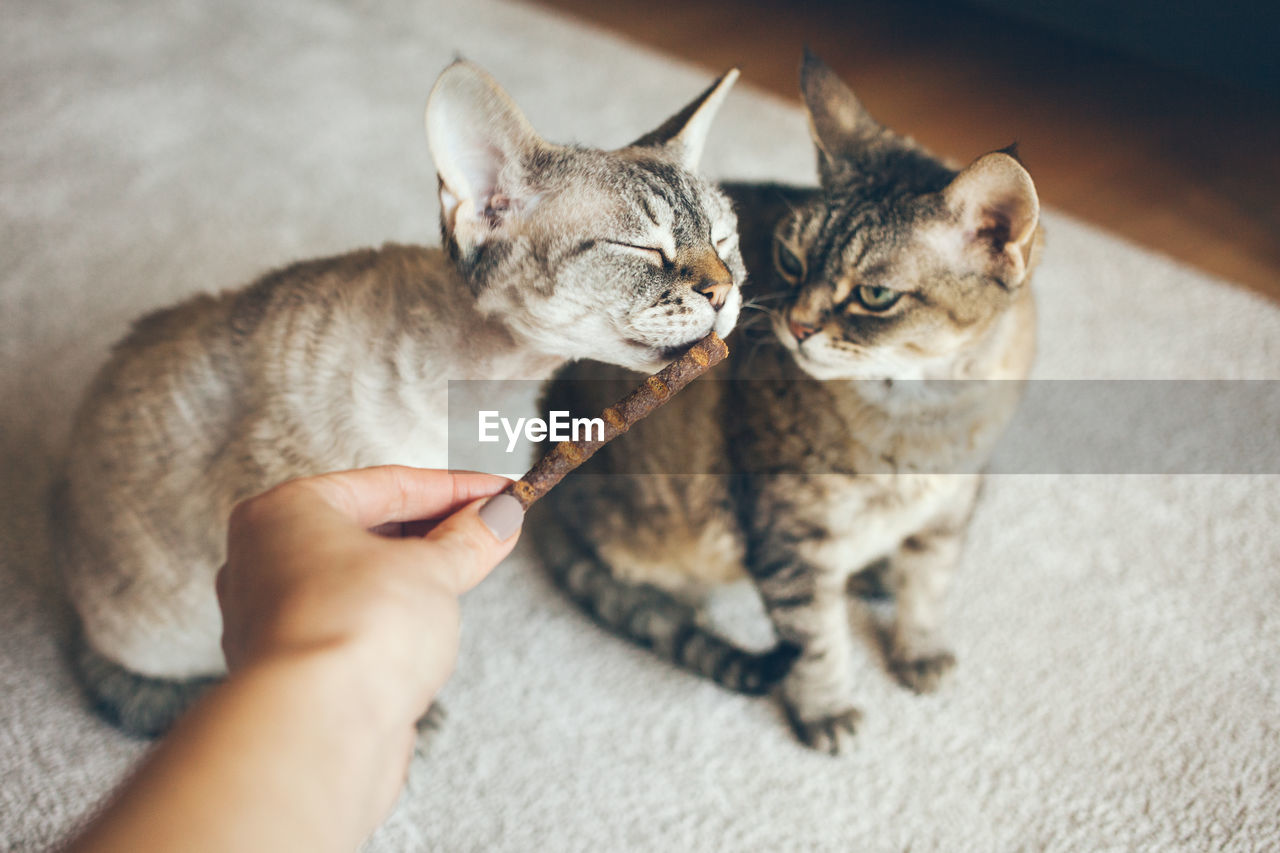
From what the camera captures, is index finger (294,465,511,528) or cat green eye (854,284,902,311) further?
cat green eye (854,284,902,311)

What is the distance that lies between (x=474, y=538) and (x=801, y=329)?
0.49 metres

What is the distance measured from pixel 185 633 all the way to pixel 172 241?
111 cm

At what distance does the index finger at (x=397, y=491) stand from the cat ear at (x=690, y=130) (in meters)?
0.42

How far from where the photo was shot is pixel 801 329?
1009 mm

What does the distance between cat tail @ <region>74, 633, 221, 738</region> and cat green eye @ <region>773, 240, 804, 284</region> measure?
928 mm

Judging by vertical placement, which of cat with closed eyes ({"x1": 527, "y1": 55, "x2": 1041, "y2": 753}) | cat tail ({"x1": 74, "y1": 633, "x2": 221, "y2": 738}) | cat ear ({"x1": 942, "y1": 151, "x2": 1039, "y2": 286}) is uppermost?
cat ear ({"x1": 942, "y1": 151, "x2": 1039, "y2": 286})

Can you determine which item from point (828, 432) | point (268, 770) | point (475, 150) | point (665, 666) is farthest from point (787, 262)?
point (268, 770)

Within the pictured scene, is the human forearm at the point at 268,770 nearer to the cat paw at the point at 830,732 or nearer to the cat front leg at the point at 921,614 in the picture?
the cat paw at the point at 830,732

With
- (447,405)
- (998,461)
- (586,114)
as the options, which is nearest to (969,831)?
(998,461)

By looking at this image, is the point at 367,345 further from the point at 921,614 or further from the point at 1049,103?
the point at 1049,103

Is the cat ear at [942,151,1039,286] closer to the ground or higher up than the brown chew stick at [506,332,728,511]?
higher up

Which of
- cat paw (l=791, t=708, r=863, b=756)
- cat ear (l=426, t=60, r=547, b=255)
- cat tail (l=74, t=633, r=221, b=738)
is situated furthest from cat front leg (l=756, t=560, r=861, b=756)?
cat tail (l=74, t=633, r=221, b=738)

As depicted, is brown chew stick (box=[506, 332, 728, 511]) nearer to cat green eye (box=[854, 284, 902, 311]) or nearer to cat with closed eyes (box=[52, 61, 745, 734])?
cat with closed eyes (box=[52, 61, 745, 734])

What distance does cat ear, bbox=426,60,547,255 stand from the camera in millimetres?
767
